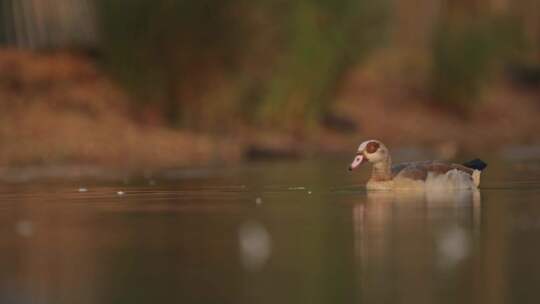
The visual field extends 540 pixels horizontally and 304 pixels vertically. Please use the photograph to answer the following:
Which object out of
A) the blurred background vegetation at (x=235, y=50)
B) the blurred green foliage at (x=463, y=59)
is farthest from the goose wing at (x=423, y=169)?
the blurred green foliage at (x=463, y=59)

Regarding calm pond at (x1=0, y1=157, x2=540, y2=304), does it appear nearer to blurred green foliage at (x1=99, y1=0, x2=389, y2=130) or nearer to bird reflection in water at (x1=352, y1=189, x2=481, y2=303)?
bird reflection in water at (x1=352, y1=189, x2=481, y2=303)

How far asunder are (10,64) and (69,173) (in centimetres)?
702

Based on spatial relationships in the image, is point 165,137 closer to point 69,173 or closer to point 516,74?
point 69,173

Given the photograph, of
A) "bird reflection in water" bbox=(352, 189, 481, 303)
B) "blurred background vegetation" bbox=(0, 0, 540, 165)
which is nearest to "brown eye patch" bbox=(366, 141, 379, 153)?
"bird reflection in water" bbox=(352, 189, 481, 303)

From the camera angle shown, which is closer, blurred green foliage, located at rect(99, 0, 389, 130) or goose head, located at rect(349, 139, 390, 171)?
goose head, located at rect(349, 139, 390, 171)

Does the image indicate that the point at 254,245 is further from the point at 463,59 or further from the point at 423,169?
the point at 463,59

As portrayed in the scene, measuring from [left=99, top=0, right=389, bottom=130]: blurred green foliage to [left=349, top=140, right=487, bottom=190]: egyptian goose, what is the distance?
1135 centimetres

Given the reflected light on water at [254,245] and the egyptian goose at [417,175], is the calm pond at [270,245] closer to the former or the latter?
the reflected light on water at [254,245]

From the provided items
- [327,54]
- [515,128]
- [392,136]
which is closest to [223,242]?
[327,54]

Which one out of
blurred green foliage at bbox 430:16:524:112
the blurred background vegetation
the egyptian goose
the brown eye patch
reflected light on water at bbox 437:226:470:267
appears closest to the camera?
reflected light on water at bbox 437:226:470:267

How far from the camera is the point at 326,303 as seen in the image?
26.7 ft

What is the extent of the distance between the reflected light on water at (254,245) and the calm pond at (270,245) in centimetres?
1

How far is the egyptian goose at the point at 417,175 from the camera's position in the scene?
51.9 feet

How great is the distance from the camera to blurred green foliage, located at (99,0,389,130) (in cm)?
2725
